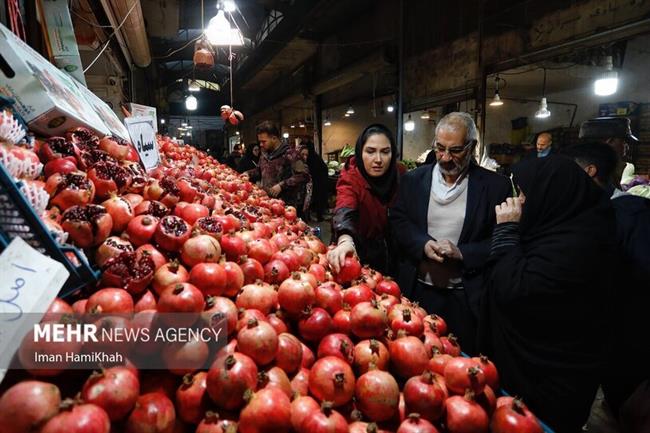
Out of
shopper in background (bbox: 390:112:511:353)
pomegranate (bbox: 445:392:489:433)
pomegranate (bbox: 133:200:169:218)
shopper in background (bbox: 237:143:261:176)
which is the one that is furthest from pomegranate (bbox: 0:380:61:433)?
shopper in background (bbox: 237:143:261:176)

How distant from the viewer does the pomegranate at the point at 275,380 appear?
3.80ft

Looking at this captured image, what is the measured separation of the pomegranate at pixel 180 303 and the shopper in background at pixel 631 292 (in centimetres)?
192

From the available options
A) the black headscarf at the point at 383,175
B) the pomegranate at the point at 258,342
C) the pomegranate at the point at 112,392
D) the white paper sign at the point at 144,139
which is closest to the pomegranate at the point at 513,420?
the pomegranate at the point at 258,342

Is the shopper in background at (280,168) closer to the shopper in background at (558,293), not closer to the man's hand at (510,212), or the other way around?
the man's hand at (510,212)

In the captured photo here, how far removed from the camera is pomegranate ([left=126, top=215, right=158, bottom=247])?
1549 mm

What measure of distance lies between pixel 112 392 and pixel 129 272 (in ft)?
1.49

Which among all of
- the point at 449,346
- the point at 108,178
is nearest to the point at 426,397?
the point at 449,346

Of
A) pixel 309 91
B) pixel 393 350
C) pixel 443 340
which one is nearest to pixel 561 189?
pixel 443 340

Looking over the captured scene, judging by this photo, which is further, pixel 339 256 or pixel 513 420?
pixel 339 256

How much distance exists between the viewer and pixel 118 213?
1.59 metres

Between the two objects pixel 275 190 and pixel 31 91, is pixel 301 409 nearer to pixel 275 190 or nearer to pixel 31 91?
pixel 31 91

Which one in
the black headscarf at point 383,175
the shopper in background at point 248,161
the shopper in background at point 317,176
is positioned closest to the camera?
the black headscarf at point 383,175

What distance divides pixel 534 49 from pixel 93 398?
331 inches

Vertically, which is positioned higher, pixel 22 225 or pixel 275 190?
pixel 22 225
